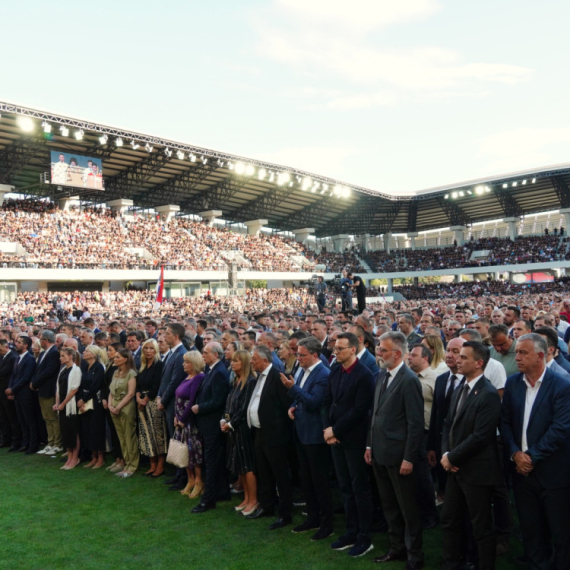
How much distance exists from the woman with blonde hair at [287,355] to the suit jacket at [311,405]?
878 mm

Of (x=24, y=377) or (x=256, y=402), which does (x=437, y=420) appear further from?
(x=24, y=377)

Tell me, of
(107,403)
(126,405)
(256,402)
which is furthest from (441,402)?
(107,403)

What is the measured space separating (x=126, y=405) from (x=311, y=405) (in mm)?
3310

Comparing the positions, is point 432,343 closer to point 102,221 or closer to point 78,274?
point 78,274

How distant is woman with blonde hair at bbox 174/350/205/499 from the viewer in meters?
6.14

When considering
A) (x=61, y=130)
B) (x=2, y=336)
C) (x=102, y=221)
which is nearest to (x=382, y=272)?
(x=102, y=221)

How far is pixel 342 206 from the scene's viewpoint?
48.1m

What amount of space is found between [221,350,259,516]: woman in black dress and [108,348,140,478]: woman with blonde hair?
199cm

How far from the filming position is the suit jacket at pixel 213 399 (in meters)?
5.88

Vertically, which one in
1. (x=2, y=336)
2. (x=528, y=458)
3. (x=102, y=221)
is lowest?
(x=528, y=458)

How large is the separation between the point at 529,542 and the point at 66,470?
20.1 feet

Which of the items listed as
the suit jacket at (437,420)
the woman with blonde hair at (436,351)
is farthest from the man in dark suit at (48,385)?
the suit jacket at (437,420)

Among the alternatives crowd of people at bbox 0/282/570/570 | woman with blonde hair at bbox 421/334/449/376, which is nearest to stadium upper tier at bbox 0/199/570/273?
crowd of people at bbox 0/282/570/570

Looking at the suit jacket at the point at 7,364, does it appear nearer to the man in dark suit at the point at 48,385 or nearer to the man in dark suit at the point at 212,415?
the man in dark suit at the point at 48,385
